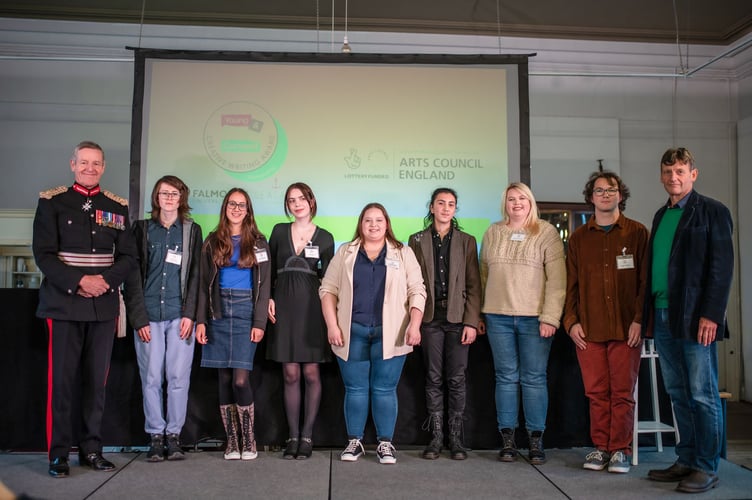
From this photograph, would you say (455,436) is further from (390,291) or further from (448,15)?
(448,15)

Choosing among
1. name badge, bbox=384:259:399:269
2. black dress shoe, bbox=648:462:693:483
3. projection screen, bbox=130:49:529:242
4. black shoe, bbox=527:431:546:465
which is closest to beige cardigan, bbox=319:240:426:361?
name badge, bbox=384:259:399:269

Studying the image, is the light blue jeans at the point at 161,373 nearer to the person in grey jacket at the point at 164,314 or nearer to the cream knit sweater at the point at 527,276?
the person in grey jacket at the point at 164,314

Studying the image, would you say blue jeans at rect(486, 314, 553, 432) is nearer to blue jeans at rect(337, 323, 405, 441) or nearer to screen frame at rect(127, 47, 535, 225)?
blue jeans at rect(337, 323, 405, 441)

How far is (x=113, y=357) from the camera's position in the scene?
10.7 feet

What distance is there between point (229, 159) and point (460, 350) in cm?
271

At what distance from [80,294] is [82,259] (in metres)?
0.18

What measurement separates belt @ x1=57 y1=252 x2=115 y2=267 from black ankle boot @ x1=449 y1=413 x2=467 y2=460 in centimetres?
195

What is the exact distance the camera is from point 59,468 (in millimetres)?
2740

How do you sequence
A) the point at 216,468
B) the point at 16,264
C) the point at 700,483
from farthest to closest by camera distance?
the point at 16,264
the point at 216,468
the point at 700,483

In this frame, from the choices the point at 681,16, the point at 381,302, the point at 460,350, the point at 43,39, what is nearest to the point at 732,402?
the point at 681,16

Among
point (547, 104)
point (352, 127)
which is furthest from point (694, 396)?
point (547, 104)

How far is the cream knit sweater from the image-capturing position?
3094mm

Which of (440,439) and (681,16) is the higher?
(681,16)

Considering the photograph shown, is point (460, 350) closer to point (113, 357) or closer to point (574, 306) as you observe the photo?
point (574, 306)
